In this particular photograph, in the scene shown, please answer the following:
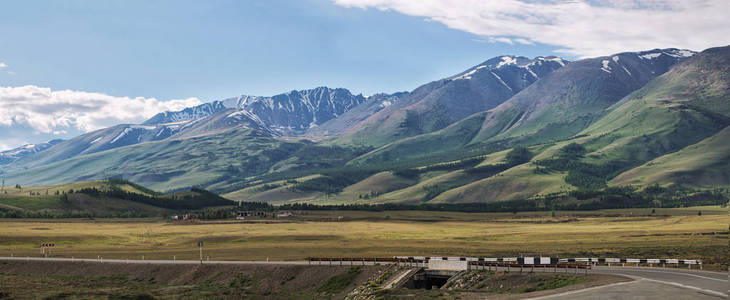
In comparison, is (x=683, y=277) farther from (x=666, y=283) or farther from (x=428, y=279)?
(x=428, y=279)

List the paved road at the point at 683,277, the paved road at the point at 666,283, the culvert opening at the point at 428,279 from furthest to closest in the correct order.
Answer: the culvert opening at the point at 428,279 → the paved road at the point at 683,277 → the paved road at the point at 666,283

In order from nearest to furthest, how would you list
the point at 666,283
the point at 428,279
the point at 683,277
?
the point at 666,283, the point at 683,277, the point at 428,279

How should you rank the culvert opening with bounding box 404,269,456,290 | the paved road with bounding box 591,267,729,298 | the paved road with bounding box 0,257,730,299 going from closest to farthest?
1. the paved road with bounding box 0,257,730,299
2. the paved road with bounding box 591,267,729,298
3. the culvert opening with bounding box 404,269,456,290

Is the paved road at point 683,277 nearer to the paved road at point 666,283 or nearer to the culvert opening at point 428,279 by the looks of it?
the paved road at point 666,283

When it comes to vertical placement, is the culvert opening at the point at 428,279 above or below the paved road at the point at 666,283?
below

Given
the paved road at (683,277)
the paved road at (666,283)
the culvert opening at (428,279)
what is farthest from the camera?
the culvert opening at (428,279)

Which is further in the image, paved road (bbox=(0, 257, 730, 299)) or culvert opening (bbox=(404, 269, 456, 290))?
culvert opening (bbox=(404, 269, 456, 290))

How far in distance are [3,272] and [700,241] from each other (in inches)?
5727

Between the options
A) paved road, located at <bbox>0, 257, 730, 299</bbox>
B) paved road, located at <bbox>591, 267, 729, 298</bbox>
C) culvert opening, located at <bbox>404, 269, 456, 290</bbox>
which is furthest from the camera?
culvert opening, located at <bbox>404, 269, 456, 290</bbox>

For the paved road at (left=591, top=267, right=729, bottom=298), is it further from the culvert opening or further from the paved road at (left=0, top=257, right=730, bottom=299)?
the culvert opening

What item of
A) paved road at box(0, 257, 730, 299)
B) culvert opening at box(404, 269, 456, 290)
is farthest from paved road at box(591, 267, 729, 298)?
culvert opening at box(404, 269, 456, 290)

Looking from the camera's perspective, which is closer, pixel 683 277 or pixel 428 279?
pixel 683 277

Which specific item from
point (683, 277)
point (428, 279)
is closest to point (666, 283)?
point (683, 277)

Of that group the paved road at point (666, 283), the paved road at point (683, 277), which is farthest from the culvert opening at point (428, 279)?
the paved road at point (683, 277)
